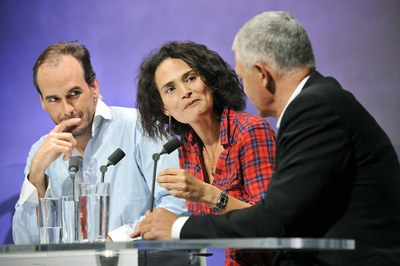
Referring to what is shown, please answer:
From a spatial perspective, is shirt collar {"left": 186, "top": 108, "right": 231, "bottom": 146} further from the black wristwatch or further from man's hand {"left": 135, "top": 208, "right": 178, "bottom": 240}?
man's hand {"left": 135, "top": 208, "right": 178, "bottom": 240}

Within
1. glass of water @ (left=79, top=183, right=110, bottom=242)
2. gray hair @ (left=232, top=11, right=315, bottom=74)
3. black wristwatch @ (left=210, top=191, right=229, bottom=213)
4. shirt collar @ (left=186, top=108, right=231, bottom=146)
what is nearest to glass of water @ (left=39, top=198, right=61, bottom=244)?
glass of water @ (left=79, top=183, right=110, bottom=242)

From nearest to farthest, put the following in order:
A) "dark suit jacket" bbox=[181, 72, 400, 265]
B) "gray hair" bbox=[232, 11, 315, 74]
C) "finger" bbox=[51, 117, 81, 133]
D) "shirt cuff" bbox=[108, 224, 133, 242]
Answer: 1. "dark suit jacket" bbox=[181, 72, 400, 265]
2. "gray hair" bbox=[232, 11, 315, 74]
3. "shirt cuff" bbox=[108, 224, 133, 242]
4. "finger" bbox=[51, 117, 81, 133]

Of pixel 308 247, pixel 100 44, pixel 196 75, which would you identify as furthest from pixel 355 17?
pixel 308 247

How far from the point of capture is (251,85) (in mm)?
2117

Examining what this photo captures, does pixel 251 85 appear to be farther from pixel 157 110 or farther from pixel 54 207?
pixel 157 110

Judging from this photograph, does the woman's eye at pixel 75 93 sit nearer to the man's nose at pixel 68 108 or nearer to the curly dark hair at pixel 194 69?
the man's nose at pixel 68 108

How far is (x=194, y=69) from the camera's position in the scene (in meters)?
3.34

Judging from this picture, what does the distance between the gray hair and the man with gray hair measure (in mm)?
117

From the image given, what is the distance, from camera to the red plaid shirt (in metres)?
2.86

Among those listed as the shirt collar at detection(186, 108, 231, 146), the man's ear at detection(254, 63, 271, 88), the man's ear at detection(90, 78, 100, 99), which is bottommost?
the man's ear at detection(254, 63, 271, 88)

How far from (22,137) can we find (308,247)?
254 cm

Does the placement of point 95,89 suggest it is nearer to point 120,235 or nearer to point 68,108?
point 68,108

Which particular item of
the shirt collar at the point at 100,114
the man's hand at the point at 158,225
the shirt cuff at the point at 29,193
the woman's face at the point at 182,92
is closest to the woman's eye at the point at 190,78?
the woman's face at the point at 182,92

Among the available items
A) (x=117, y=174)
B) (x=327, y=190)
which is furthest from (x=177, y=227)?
(x=117, y=174)
